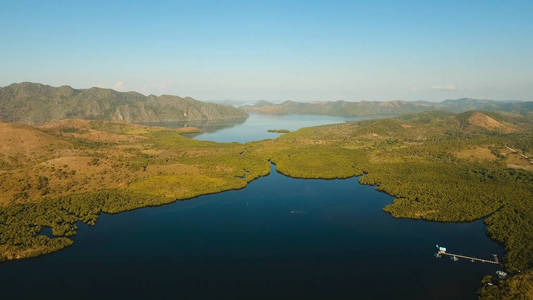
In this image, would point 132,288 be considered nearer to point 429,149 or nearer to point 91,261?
point 91,261

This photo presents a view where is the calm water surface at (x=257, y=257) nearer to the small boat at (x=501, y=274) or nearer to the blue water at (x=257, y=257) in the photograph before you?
the blue water at (x=257, y=257)

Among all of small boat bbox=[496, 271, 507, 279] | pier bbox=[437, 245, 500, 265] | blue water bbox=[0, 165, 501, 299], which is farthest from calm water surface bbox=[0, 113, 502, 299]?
small boat bbox=[496, 271, 507, 279]

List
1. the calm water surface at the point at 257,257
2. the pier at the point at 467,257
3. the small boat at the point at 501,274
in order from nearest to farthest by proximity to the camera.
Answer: the calm water surface at the point at 257,257
the small boat at the point at 501,274
the pier at the point at 467,257

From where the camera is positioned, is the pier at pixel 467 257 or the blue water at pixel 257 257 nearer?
the blue water at pixel 257 257

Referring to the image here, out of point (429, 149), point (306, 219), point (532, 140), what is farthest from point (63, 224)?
point (532, 140)

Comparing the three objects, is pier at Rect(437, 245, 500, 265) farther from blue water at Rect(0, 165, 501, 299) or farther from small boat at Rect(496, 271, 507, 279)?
small boat at Rect(496, 271, 507, 279)

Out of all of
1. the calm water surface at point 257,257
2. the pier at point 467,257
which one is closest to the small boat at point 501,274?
the calm water surface at point 257,257

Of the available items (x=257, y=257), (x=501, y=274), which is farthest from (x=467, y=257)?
(x=257, y=257)

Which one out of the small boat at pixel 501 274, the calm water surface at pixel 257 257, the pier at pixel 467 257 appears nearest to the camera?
the calm water surface at pixel 257 257

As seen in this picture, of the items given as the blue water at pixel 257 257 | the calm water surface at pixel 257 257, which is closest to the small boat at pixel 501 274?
the blue water at pixel 257 257
